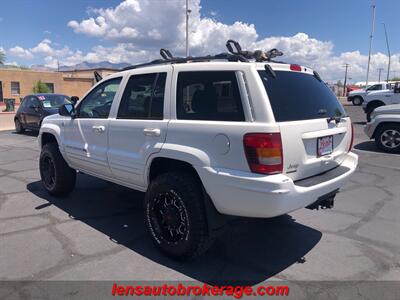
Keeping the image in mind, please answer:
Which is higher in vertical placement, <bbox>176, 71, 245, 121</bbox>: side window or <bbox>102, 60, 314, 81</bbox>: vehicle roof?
<bbox>102, 60, 314, 81</bbox>: vehicle roof

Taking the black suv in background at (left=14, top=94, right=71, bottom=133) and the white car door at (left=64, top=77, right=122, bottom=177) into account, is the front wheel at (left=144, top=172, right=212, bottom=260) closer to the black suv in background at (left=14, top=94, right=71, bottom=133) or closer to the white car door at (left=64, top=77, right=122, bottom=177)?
the white car door at (left=64, top=77, right=122, bottom=177)

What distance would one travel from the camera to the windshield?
12.9m

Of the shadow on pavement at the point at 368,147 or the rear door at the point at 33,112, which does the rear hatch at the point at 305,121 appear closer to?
the shadow on pavement at the point at 368,147

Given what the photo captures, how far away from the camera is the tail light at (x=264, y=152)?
9.32 ft

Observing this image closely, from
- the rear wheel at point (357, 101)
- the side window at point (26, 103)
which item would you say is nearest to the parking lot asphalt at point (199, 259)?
the side window at point (26, 103)

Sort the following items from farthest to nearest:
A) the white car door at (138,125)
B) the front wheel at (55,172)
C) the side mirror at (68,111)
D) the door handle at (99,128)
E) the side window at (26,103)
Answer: the side window at (26,103), the front wheel at (55,172), the side mirror at (68,111), the door handle at (99,128), the white car door at (138,125)

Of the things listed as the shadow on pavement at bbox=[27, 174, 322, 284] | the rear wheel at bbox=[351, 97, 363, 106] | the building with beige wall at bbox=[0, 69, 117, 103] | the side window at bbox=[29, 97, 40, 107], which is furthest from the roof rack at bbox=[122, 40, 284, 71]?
the building with beige wall at bbox=[0, 69, 117, 103]

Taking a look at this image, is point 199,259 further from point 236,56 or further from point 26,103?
point 26,103

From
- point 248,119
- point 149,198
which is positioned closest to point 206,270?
point 149,198

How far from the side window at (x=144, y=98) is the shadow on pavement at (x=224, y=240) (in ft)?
4.54

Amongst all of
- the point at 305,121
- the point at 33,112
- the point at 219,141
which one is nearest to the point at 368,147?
the point at 305,121

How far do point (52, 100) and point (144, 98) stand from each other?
10509 millimetres

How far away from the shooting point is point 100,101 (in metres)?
4.59

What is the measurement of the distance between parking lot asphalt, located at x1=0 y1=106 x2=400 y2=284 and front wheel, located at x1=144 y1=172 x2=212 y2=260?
0.18 meters
